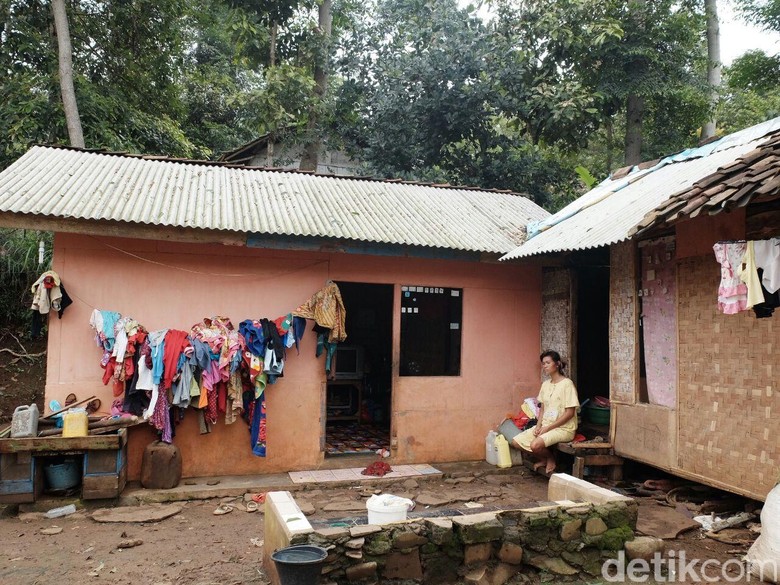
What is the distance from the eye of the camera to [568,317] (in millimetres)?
8398

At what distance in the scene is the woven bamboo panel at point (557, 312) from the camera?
8391mm

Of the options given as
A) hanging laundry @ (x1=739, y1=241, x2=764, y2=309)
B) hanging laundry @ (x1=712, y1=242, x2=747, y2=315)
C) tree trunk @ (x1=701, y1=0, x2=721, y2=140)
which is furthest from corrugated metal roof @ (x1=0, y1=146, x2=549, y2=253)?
tree trunk @ (x1=701, y1=0, x2=721, y2=140)

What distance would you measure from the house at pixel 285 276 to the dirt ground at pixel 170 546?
49.0 inches

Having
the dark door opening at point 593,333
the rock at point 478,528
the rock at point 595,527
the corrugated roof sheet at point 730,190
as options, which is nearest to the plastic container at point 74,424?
the rock at point 478,528

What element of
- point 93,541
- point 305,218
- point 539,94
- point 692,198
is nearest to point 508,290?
point 305,218

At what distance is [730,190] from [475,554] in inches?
140

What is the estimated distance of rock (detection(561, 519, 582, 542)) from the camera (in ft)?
16.2

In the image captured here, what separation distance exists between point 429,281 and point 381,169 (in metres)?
8.40

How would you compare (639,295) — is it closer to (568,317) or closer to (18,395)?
(568,317)

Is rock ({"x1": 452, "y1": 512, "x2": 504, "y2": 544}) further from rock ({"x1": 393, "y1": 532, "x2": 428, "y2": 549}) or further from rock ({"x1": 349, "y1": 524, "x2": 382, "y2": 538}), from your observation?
rock ({"x1": 349, "y1": 524, "x2": 382, "y2": 538})

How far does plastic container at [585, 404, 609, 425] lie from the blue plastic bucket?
663cm

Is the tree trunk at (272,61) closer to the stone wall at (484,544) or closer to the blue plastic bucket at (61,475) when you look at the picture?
the blue plastic bucket at (61,475)

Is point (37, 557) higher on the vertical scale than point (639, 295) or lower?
lower

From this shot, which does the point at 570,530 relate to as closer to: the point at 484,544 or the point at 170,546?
the point at 484,544
